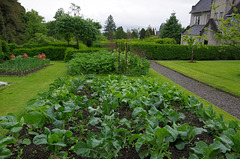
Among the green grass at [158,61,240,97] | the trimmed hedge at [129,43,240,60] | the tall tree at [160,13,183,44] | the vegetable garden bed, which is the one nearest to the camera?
the vegetable garden bed

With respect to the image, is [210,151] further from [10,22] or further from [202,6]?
[202,6]

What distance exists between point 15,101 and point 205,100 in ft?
17.6

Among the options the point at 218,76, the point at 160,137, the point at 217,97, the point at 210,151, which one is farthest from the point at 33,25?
the point at 210,151

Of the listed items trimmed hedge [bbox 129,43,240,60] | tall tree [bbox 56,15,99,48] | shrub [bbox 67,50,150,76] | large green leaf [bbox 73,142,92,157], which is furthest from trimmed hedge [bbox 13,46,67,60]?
large green leaf [bbox 73,142,92,157]

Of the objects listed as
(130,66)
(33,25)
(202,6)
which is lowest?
(130,66)

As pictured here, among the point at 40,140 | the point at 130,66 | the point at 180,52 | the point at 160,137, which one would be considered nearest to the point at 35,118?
the point at 40,140

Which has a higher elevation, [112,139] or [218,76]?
[112,139]

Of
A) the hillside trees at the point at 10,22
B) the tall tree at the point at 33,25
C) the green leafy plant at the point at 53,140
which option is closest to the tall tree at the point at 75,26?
the hillside trees at the point at 10,22

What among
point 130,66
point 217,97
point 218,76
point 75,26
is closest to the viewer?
point 217,97

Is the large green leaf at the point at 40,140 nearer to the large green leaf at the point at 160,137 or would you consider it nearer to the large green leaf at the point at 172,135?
the large green leaf at the point at 160,137

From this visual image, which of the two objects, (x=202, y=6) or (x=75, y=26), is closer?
(x=75, y=26)

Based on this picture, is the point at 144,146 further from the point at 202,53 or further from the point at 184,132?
the point at 202,53

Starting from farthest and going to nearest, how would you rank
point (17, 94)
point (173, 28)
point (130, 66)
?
point (173, 28) < point (130, 66) < point (17, 94)

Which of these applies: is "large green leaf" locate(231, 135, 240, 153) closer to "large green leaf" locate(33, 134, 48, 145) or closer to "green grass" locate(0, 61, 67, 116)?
"large green leaf" locate(33, 134, 48, 145)
